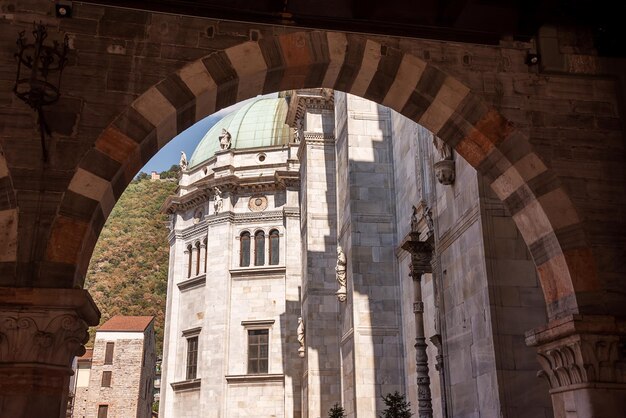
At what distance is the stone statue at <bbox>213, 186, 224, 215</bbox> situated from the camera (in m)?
40.1

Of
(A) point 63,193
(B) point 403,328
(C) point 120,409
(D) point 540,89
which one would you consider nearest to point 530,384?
(D) point 540,89

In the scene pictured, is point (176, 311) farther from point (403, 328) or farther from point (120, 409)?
point (403, 328)

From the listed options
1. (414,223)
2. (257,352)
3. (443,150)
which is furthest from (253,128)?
(443,150)

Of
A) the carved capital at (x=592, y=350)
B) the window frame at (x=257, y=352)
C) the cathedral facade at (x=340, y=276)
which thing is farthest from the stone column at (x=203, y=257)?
the carved capital at (x=592, y=350)

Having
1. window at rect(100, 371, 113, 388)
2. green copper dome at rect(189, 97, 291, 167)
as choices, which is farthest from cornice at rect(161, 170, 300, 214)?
window at rect(100, 371, 113, 388)

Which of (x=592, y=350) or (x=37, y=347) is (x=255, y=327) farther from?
(x=37, y=347)

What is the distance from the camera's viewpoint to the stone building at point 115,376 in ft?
160

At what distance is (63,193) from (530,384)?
24.4ft

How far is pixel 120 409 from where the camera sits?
48719 millimetres

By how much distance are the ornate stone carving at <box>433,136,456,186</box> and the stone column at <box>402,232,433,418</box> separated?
1950 mm

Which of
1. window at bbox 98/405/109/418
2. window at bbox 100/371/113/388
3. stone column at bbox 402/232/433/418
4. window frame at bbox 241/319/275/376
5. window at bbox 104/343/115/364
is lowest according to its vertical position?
stone column at bbox 402/232/433/418

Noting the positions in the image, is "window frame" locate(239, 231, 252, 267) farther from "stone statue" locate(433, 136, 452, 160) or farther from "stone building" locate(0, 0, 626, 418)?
"stone building" locate(0, 0, 626, 418)

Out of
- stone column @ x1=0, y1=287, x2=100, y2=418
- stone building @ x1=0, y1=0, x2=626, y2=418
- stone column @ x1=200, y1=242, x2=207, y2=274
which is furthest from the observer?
stone column @ x1=200, y1=242, x2=207, y2=274

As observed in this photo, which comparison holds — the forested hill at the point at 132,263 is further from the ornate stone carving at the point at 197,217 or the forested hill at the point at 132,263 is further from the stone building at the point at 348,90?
the stone building at the point at 348,90
